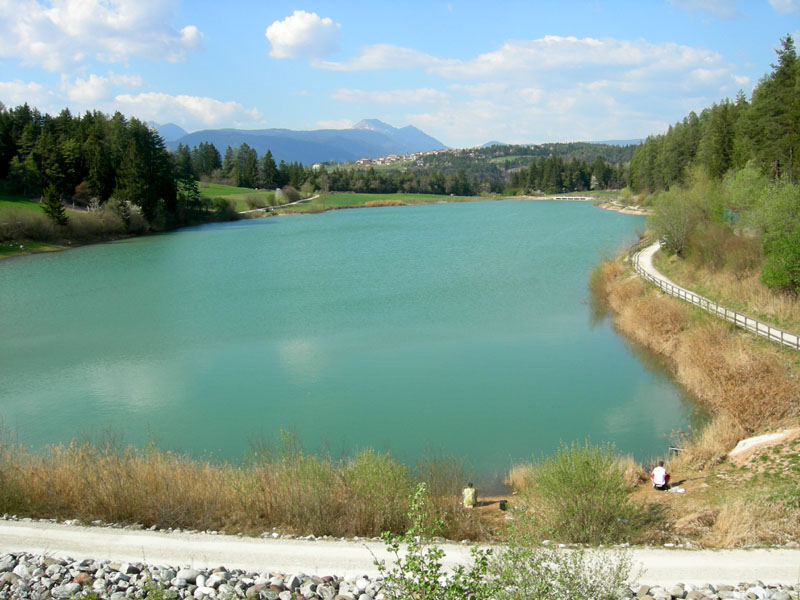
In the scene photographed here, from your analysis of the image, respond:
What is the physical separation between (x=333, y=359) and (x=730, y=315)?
13.7 m

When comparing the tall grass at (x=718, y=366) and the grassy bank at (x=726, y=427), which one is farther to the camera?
the tall grass at (x=718, y=366)

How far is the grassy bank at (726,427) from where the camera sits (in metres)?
8.97

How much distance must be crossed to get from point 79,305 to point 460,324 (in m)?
19.5

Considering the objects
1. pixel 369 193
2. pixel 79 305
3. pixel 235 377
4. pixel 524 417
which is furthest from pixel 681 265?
pixel 369 193

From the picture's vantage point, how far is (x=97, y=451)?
12047 mm

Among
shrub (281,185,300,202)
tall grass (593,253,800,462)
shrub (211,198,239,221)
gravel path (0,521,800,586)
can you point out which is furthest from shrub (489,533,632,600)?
shrub (281,185,300,202)

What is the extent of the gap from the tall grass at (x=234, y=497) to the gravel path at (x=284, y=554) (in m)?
0.64

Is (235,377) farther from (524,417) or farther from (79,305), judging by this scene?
(79,305)

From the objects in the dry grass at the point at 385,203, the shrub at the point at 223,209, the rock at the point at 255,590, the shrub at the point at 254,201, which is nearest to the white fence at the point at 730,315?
the rock at the point at 255,590

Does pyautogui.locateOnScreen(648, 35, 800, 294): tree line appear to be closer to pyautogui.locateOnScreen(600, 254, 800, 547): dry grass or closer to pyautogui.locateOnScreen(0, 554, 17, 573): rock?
pyautogui.locateOnScreen(600, 254, 800, 547): dry grass

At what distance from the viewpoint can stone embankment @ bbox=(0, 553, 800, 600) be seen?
699 centimetres

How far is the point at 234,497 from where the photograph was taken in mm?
10156

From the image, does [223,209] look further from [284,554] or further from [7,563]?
[284,554]

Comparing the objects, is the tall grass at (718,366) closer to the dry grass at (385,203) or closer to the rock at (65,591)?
the rock at (65,591)
